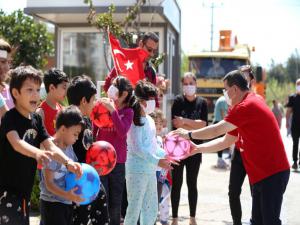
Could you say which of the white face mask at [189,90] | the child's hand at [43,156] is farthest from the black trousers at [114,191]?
the white face mask at [189,90]

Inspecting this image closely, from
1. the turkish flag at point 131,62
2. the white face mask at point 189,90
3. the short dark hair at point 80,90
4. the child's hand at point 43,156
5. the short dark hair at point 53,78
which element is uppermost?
the turkish flag at point 131,62

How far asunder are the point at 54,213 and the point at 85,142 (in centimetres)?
69

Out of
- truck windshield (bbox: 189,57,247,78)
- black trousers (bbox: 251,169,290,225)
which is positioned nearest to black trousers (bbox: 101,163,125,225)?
black trousers (bbox: 251,169,290,225)

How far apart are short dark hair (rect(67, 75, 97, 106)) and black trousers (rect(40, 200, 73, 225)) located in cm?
106

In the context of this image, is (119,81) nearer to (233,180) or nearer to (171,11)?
(233,180)

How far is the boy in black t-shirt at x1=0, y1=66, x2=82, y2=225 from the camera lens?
159 inches

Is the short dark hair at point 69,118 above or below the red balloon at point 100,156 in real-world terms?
above

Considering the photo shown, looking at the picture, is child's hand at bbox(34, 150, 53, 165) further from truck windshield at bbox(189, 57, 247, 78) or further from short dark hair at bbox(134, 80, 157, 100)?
truck windshield at bbox(189, 57, 247, 78)

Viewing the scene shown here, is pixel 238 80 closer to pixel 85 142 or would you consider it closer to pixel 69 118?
pixel 85 142

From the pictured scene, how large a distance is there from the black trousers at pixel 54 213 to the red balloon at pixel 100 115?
3.27 feet

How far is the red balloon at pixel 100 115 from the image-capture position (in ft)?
17.5

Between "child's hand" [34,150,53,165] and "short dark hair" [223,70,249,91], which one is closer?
"child's hand" [34,150,53,165]

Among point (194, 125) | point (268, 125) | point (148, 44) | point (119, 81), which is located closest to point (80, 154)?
point (119, 81)

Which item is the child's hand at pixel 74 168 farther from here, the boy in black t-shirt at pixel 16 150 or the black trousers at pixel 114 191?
the black trousers at pixel 114 191
